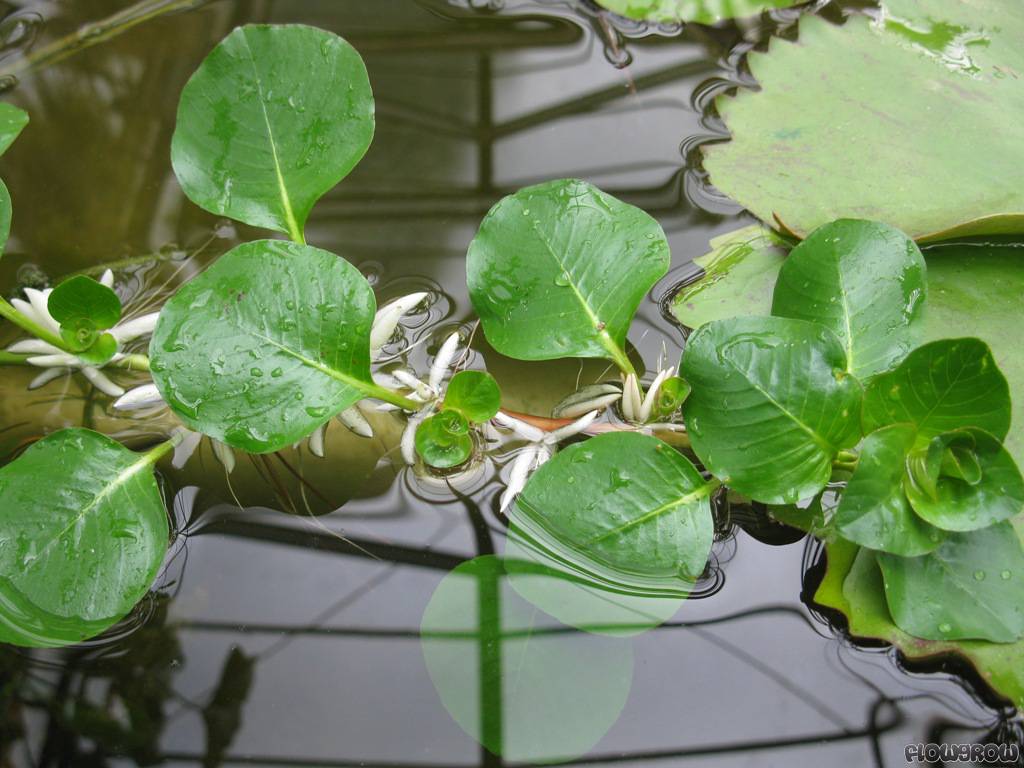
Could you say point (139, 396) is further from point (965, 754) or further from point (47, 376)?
point (965, 754)

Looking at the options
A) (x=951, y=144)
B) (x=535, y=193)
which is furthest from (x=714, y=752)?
(x=951, y=144)

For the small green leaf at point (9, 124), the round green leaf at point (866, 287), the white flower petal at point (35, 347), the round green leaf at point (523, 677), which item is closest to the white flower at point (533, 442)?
the round green leaf at point (523, 677)

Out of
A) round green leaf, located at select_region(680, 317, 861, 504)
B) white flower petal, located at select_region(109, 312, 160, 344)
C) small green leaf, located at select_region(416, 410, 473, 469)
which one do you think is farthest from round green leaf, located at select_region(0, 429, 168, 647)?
round green leaf, located at select_region(680, 317, 861, 504)

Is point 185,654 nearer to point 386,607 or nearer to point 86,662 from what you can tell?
point 86,662

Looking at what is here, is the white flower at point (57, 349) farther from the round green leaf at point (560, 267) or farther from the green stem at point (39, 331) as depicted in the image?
the round green leaf at point (560, 267)

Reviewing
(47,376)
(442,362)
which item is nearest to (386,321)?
(442,362)

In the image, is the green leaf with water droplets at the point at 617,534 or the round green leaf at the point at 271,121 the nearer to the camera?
the green leaf with water droplets at the point at 617,534

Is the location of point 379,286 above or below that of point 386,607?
above
